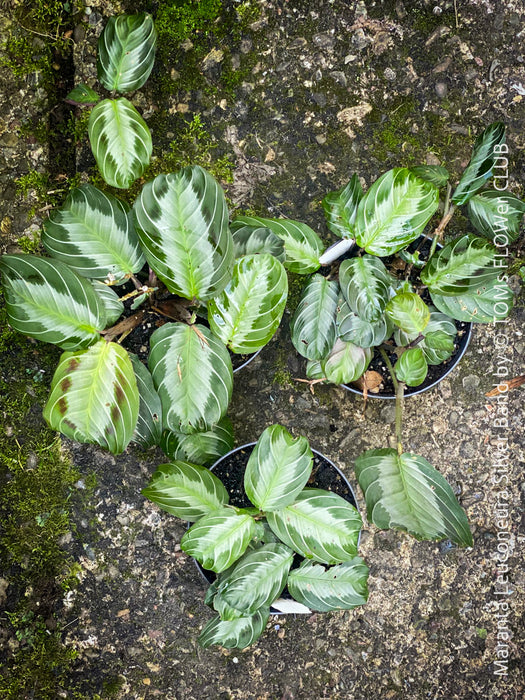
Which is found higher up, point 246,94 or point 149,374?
point 246,94

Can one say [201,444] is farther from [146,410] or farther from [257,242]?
[257,242]

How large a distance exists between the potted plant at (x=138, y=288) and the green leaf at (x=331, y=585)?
0.54 metres

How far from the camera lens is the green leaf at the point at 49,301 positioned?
137 cm

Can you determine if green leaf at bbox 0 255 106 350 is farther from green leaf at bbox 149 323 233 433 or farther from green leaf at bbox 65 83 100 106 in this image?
green leaf at bbox 65 83 100 106

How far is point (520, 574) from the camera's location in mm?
2014

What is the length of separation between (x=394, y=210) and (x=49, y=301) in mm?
933

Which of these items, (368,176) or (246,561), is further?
(368,176)

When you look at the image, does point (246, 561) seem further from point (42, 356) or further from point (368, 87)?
point (368, 87)

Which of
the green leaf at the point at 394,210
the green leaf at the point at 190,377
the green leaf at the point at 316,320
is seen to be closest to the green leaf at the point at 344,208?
the green leaf at the point at 394,210

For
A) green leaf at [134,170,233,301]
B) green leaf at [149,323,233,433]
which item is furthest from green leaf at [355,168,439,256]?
green leaf at [149,323,233,433]

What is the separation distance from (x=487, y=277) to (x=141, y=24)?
123 cm

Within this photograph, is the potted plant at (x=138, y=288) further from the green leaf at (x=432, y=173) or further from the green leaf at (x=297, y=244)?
the green leaf at (x=432, y=173)

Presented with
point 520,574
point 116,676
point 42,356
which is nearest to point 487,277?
point 520,574

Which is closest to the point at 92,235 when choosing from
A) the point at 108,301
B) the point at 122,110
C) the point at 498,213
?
the point at 108,301
